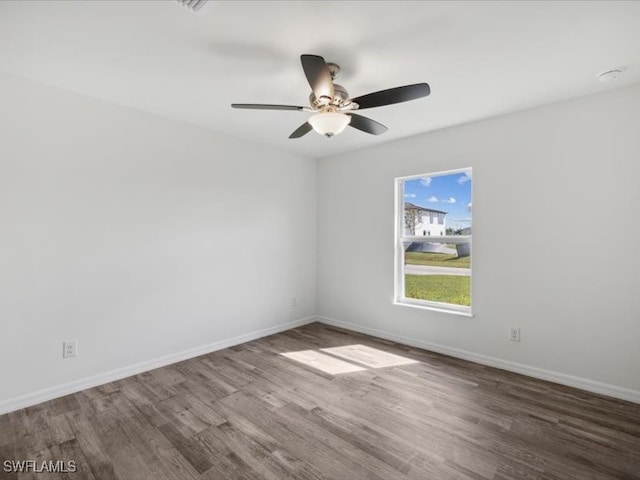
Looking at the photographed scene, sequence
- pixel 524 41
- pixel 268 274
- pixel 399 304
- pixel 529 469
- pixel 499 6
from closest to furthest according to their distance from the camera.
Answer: pixel 499 6 → pixel 529 469 → pixel 524 41 → pixel 399 304 → pixel 268 274

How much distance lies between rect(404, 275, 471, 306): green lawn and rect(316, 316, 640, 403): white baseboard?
517 millimetres

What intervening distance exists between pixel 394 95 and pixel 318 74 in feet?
1.65

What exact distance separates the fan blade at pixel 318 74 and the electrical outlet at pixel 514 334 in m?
2.69

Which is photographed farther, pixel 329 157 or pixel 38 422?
pixel 329 157

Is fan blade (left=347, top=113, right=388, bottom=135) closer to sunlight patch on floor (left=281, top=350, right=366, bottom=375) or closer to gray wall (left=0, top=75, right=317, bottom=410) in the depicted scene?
gray wall (left=0, top=75, right=317, bottom=410)

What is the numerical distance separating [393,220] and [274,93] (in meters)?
2.07

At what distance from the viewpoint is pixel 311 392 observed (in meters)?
2.54

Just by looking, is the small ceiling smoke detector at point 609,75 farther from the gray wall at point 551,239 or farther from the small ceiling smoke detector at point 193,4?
the small ceiling smoke detector at point 193,4

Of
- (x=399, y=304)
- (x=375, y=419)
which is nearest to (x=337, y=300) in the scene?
(x=399, y=304)

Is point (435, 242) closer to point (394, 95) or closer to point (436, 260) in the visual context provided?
point (436, 260)

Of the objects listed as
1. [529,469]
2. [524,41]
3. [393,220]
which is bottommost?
[529,469]

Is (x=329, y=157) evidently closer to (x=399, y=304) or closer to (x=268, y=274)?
(x=268, y=274)

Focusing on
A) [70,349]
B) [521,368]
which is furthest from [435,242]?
[70,349]

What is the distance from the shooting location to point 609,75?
2.21 meters
